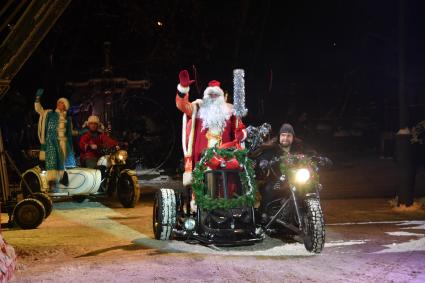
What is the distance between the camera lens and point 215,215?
8.14 meters

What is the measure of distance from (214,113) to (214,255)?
2.65m

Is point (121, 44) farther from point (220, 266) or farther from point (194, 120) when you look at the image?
point (220, 266)

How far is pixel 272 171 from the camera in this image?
8.59 meters

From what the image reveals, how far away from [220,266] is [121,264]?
1.14m

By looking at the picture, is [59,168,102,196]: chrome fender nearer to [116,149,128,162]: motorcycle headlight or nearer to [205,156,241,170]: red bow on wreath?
[116,149,128,162]: motorcycle headlight

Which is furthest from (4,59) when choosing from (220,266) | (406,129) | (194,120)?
(406,129)

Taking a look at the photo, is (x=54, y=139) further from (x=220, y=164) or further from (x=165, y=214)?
(x=220, y=164)

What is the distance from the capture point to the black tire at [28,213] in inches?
392

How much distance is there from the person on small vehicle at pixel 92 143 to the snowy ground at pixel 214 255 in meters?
2.39

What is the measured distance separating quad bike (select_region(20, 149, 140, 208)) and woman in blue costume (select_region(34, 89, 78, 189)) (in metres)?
0.17

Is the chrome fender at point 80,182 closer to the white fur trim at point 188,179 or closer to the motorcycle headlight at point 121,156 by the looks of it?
the motorcycle headlight at point 121,156

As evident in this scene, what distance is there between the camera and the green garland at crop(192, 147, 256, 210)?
26.4ft

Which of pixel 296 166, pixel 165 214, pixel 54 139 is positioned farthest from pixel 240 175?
pixel 54 139

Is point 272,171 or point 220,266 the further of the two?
point 272,171
